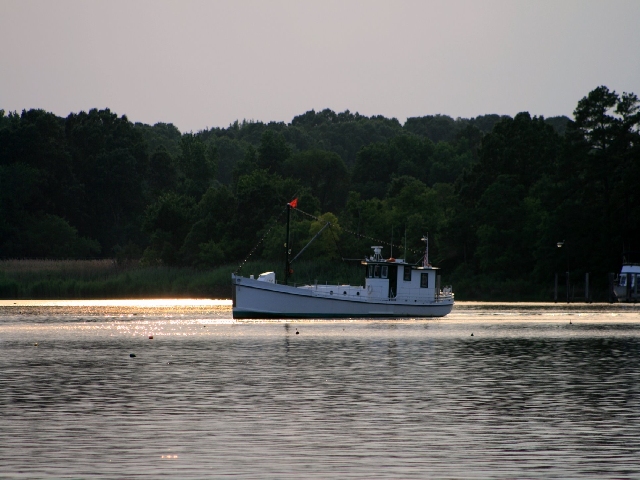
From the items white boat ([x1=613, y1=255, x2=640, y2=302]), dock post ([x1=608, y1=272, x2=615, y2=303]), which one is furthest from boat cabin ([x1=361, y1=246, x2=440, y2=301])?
dock post ([x1=608, y1=272, x2=615, y2=303])

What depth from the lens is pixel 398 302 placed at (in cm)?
9312

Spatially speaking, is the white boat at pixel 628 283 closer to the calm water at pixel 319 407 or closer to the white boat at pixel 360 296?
the white boat at pixel 360 296

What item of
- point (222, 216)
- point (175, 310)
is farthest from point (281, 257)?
point (175, 310)

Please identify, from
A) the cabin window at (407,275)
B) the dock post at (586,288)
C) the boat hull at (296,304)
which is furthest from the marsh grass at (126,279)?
the dock post at (586,288)

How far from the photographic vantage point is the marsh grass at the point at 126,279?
129400mm

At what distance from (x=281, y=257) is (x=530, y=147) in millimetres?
38887

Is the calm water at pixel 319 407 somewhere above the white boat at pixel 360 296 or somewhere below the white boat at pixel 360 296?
below

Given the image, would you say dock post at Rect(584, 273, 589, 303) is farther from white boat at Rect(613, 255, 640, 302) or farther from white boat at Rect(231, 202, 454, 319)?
white boat at Rect(231, 202, 454, 319)

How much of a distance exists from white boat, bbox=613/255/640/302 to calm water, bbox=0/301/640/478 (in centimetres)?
7181

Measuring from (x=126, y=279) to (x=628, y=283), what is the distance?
57705 mm

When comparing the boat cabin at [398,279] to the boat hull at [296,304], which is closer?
the boat hull at [296,304]

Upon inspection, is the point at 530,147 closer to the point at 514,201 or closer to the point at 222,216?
the point at 514,201

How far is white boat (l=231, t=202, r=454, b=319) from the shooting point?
88875 millimetres

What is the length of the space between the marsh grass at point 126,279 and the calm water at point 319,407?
6462 centimetres
